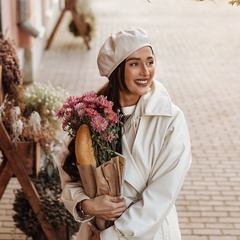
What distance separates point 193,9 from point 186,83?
9.48m

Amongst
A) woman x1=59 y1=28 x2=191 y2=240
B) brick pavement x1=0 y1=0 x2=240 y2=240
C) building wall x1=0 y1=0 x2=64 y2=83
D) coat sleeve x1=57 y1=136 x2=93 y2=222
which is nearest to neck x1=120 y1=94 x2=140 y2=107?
woman x1=59 y1=28 x2=191 y2=240

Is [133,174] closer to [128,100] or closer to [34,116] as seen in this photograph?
[128,100]

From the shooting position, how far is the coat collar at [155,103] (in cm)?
291

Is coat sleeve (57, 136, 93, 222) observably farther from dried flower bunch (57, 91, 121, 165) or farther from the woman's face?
the woman's face

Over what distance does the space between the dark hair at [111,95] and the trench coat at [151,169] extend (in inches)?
3.0

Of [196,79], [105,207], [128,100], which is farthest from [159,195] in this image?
[196,79]

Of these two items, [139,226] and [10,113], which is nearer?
[139,226]

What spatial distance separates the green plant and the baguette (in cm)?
170

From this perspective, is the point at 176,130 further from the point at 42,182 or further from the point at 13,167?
the point at 42,182

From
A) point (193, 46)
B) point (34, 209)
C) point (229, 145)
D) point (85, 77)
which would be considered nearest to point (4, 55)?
point (34, 209)

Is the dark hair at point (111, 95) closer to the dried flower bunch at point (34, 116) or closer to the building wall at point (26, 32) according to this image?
the dried flower bunch at point (34, 116)

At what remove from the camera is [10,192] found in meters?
6.10

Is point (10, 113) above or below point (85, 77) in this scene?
above

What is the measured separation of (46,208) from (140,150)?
1711mm
